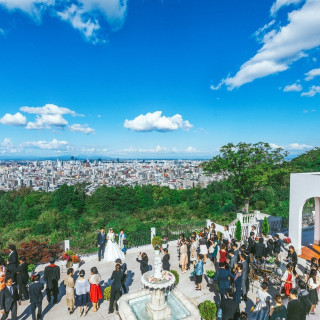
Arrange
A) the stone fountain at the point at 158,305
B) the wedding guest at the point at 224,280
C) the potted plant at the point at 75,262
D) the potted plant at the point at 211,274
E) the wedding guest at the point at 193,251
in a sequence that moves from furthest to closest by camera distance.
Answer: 1. the wedding guest at the point at 193,251
2. the potted plant at the point at 75,262
3. the potted plant at the point at 211,274
4. the wedding guest at the point at 224,280
5. the stone fountain at the point at 158,305

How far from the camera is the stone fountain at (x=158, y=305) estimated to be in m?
6.01

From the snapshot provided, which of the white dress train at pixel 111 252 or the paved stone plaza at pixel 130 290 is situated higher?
the white dress train at pixel 111 252

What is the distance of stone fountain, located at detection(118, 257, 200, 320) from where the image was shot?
→ 6.01 meters

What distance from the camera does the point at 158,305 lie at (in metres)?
6.15

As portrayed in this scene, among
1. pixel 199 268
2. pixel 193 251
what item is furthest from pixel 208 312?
pixel 193 251

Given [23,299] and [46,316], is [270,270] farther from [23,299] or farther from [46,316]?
[23,299]

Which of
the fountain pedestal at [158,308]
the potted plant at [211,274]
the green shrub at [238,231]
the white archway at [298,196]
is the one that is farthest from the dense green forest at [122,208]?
the fountain pedestal at [158,308]

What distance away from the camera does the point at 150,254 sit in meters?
11.3

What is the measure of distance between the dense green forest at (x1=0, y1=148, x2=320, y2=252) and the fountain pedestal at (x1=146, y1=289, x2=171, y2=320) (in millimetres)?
10976

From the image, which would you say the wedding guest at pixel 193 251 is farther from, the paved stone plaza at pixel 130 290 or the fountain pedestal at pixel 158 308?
the fountain pedestal at pixel 158 308

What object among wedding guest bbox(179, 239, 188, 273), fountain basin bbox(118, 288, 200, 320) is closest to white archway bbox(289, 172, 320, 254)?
wedding guest bbox(179, 239, 188, 273)

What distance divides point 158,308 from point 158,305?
0.07 m

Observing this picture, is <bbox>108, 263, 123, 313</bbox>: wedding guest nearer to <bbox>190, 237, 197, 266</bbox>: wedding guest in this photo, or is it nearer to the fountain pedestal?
the fountain pedestal

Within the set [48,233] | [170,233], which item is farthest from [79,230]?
[170,233]
